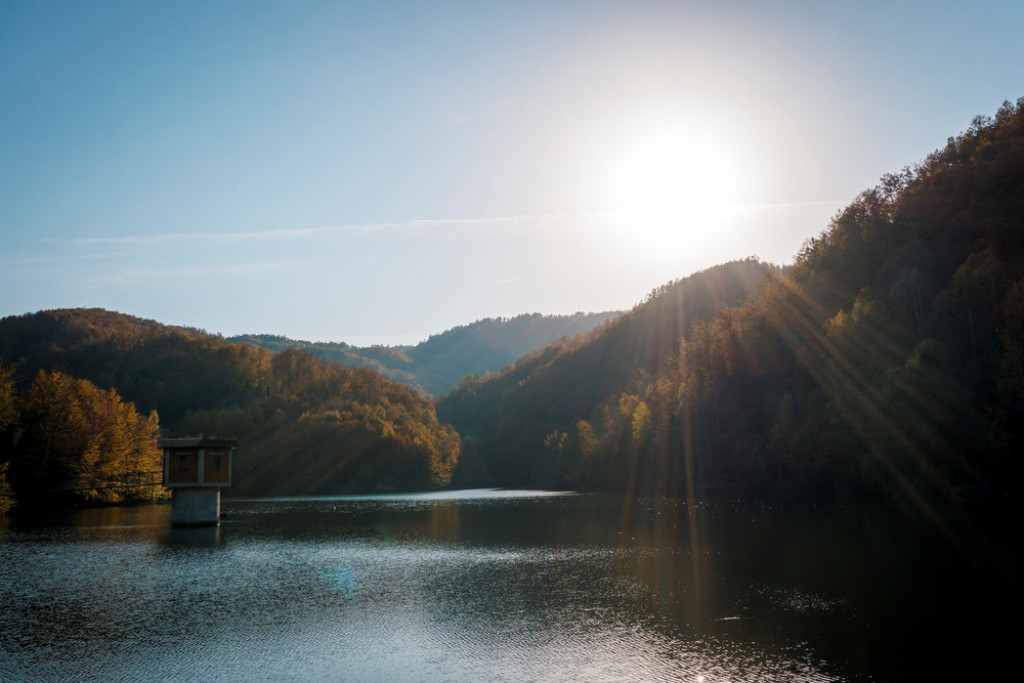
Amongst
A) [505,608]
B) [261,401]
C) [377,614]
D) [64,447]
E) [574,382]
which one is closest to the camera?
[377,614]

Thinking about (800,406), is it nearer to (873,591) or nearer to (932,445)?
(932,445)

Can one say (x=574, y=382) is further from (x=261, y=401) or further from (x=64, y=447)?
(x=64, y=447)

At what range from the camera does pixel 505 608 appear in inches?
787

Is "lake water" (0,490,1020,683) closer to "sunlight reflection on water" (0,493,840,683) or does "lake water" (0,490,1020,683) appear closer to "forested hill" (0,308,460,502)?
"sunlight reflection on water" (0,493,840,683)

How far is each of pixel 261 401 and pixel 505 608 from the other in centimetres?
9578

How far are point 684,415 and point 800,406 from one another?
2050 centimetres

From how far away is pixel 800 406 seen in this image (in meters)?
63.1

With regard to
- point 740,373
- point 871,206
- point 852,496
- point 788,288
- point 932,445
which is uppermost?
point 871,206

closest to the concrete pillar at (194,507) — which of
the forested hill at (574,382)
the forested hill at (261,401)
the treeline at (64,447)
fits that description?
the treeline at (64,447)

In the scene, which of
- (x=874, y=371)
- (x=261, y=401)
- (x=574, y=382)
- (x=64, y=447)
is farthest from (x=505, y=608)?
(x=574, y=382)

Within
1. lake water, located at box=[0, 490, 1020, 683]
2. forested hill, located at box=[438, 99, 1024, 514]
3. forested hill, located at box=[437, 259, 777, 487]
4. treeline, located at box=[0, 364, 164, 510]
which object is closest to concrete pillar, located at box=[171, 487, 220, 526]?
lake water, located at box=[0, 490, 1020, 683]

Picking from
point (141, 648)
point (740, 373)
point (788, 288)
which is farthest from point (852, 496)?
point (141, 648)

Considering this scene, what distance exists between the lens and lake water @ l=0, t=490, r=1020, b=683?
14.6m

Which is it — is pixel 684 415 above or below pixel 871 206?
below
